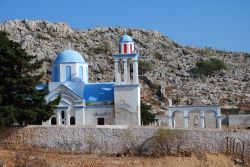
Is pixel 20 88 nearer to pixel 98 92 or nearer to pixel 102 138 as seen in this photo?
pixel 102 138

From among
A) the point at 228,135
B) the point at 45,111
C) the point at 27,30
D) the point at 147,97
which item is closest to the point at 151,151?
the point at 228,135

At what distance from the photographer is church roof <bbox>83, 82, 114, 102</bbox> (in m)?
36.5

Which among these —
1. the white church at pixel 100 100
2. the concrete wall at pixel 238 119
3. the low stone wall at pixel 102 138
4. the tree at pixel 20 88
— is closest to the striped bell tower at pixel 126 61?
the white church at pixel 100 100

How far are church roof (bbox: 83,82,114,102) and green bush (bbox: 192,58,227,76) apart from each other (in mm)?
34813

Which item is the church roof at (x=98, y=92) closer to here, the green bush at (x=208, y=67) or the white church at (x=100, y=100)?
the white church at (x=100, y=100)

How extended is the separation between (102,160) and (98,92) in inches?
525

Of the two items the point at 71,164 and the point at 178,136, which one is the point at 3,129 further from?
the point at 178,136

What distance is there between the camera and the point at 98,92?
1452 inches

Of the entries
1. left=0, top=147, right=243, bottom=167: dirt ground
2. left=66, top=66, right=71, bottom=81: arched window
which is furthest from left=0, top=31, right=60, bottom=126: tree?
left=66, top=66, right=71, bottom=81: arched window

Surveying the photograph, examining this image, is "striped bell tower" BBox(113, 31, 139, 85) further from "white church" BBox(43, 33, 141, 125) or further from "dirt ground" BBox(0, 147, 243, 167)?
"dirt ground" BBox(0, 147, 243, 167)

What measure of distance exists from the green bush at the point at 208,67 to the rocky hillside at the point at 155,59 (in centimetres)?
98

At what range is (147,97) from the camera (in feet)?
181

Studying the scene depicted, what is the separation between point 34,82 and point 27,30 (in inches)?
1834

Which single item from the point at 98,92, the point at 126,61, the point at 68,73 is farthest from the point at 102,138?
the point at 68,73
